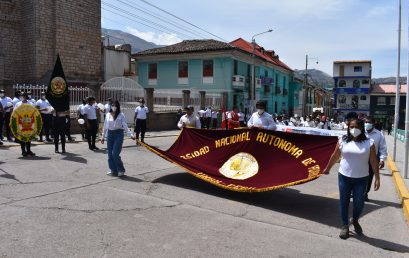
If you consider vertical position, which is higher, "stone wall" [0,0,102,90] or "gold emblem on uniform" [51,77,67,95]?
"stone wall" [0,0,102,90]

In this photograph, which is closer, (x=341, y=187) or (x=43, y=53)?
(x=341, y=187)

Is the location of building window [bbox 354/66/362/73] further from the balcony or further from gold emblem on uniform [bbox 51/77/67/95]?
gold emblem on uniform [bbox 51/77/67/95]

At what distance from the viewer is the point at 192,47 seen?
40375mm

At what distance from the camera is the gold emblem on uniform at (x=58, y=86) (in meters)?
12.0

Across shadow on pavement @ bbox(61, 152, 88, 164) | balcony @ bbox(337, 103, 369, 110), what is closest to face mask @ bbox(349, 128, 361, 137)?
shadow on pavement @ bbox(61, 152, 88, 164)

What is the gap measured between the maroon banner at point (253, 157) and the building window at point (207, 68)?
30869mm

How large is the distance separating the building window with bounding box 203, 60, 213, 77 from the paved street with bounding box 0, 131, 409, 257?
30689mm

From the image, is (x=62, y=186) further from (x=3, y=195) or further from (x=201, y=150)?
(x=201, y=150)

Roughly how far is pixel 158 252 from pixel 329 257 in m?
2.04

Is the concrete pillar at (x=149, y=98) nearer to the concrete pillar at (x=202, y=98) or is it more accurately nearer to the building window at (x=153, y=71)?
the concrete pillar at (x=202, y=98)

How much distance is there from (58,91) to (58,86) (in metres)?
0.16

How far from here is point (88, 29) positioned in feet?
Answer: 103

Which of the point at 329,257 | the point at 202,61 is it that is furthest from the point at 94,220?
the point at 202,61

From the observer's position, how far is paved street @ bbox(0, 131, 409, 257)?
4.74m
